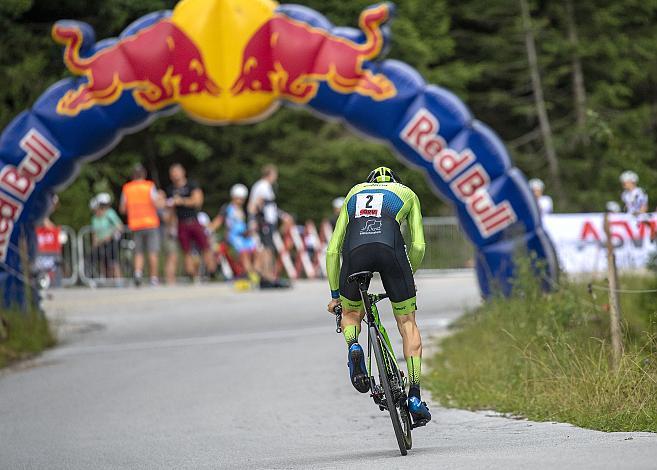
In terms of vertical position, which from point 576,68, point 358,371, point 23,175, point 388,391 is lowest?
point 388,391

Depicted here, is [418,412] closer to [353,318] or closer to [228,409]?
[353,318]

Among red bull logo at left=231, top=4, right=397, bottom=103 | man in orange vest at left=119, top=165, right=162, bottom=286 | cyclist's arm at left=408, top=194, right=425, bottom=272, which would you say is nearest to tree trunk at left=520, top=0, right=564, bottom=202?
man in orange vest at left=119, top=165, right=162, bottom=286

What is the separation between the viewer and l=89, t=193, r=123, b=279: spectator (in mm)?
26797

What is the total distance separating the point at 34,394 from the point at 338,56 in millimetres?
5731

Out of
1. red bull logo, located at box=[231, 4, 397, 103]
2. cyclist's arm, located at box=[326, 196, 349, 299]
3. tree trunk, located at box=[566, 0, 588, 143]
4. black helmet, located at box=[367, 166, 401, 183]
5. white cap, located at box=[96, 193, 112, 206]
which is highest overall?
tree trunk, located at box=[566, 0, 588, 143]

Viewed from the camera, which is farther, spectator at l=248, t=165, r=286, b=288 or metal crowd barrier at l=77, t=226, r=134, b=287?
metal crowd barrier at l=77, t=226, r=134, b=287

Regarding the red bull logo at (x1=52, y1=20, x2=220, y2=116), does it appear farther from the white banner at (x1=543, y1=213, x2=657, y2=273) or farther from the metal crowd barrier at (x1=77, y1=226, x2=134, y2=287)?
the metal crowd barrier at (x1=77, y1=226, x2=134, y2=287)

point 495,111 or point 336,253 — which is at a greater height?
point 495,111

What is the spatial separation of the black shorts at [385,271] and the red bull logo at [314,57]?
25.7ft

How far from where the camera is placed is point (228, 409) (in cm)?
1202

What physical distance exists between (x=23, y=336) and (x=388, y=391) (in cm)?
917

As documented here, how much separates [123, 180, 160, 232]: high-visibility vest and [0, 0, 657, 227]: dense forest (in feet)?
24.1

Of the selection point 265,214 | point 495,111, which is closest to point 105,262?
point 265,214

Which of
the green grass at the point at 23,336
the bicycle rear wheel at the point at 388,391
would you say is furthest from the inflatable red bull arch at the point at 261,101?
the bicycle rear wheel at the point at 388,391
